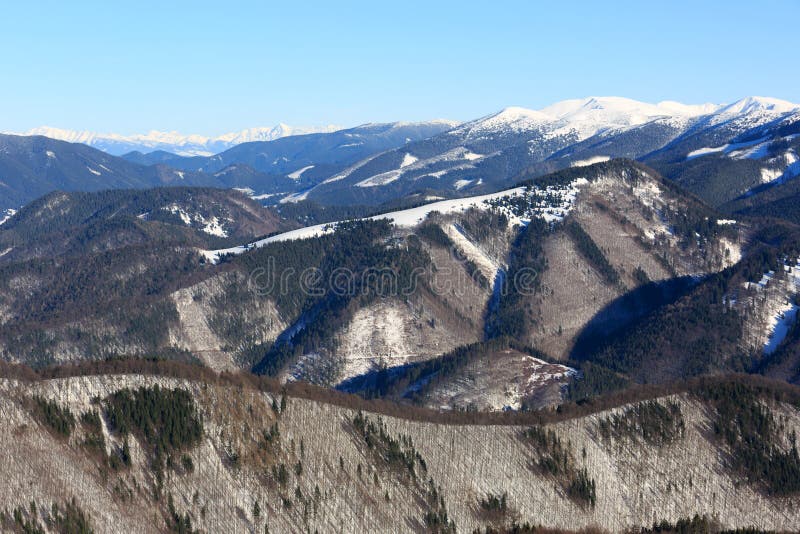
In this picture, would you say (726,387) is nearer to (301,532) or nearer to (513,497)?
(513,497)

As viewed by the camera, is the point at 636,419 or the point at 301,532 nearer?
the point at 301,532

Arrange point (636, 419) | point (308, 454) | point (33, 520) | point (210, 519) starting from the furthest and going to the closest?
point (636, 419)
point (308, 454)
point (210, 519)
point (33, 520)

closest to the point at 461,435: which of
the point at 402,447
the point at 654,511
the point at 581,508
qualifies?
the point at 402,447

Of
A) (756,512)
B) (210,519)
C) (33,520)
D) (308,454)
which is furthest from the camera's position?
(756,512)

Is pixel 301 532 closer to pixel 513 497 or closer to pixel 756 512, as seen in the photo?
pixel 513 497

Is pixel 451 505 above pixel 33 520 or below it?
below

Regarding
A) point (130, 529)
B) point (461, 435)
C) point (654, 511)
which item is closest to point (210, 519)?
point (130, 529)
